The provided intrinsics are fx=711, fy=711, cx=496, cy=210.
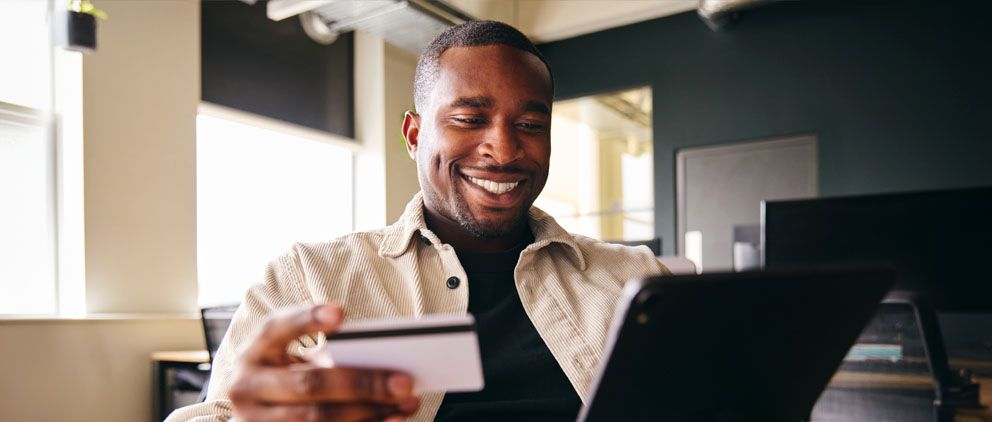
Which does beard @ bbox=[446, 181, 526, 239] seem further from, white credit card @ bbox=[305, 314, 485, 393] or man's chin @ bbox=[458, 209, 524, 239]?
white credit card @ bbox=[305, 314, 485, 393]

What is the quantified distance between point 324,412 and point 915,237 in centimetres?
145

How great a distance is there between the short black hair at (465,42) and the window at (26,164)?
2738mm

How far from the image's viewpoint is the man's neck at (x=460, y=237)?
54.9 inches

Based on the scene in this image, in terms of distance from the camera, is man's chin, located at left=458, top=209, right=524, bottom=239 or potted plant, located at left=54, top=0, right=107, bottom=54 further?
potted plant, located at left=54, top=0, right=107, bottom=54

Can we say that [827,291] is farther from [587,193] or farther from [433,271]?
[587,193]

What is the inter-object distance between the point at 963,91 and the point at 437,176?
168 inches

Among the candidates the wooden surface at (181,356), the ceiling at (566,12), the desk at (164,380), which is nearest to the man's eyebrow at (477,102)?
the wooden surface at (181,356)

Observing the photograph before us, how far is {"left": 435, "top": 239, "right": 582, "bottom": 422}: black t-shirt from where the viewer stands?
3.59ft

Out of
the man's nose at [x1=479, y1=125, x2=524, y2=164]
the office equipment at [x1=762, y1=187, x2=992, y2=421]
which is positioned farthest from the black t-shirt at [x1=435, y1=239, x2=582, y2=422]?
the office equipment at [x1=762, y1=187, x2=992, y2=421]

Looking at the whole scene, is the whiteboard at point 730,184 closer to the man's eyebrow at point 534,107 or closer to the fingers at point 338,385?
the man's eyebrow at point 534,107

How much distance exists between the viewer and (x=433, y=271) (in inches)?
49.4

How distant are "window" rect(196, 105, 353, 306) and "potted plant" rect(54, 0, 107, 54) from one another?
103cm

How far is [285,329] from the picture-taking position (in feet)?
2.19

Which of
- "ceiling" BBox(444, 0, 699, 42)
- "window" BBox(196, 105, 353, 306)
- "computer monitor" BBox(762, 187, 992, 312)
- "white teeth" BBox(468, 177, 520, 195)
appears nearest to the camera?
"white teeth" BBox(468, 177, 520, 195)
